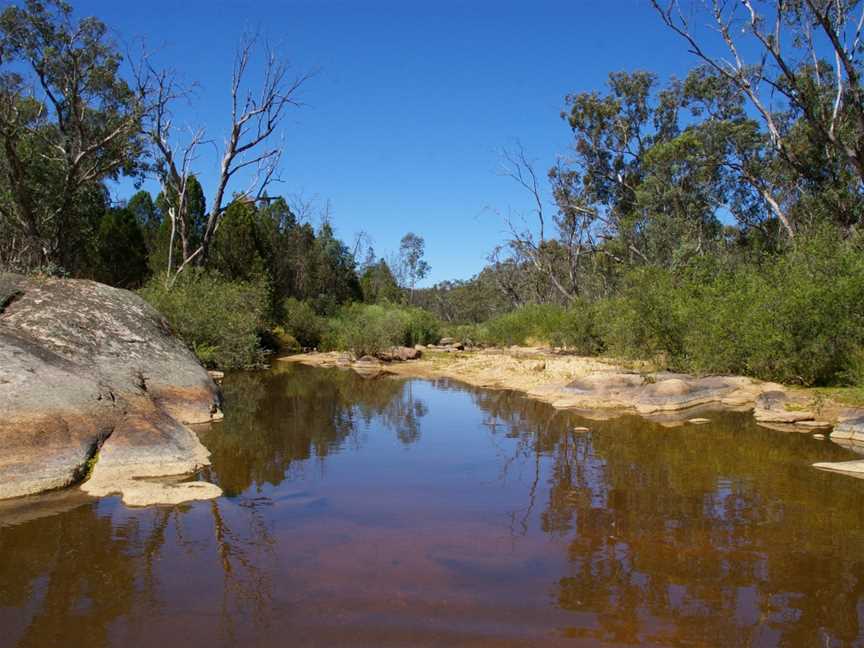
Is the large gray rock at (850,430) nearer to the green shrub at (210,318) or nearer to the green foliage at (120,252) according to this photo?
the green shrub at (210,318)

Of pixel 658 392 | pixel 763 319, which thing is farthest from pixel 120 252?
pixel 763 319

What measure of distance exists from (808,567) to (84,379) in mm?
8950

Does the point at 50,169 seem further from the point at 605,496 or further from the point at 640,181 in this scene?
the point at 640,181

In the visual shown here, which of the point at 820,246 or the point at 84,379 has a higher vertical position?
the point at 820,246

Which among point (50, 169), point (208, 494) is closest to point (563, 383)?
point (208, 494)

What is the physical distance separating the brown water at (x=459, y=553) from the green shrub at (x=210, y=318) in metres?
10.1

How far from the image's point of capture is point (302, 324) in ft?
105

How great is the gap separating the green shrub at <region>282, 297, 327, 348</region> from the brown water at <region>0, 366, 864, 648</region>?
2121 centimetres

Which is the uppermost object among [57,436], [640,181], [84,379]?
[640,181]

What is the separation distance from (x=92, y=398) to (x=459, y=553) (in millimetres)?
5569

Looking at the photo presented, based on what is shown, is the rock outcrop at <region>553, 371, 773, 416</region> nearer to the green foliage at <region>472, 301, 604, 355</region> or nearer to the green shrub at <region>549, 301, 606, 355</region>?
the green shrub at <region>549, 301, 606, 355</region>

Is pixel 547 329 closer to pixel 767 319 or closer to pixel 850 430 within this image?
pixel 767 319

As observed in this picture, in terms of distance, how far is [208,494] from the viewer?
7.61 metres

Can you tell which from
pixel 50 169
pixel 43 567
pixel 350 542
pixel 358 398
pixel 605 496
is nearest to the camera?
pixel 43 567
